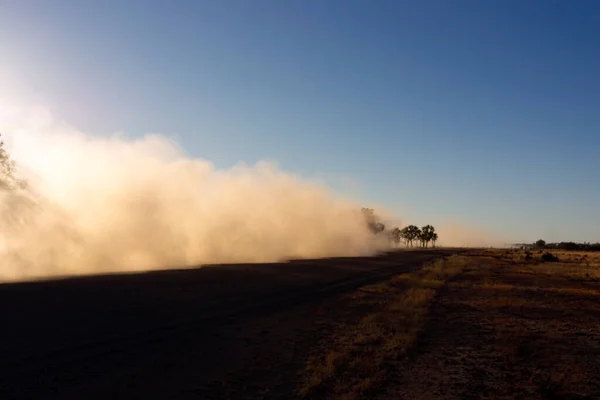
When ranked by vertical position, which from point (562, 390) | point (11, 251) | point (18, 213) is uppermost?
point (18, 213)

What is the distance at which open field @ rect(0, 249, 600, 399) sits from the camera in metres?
11.6

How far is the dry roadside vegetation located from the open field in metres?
0.06

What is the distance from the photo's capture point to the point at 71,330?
17.3 meters

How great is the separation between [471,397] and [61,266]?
3808cm

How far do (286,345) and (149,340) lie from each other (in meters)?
4.51

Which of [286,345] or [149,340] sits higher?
[149,340]

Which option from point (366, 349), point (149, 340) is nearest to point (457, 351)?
point (366, 349)

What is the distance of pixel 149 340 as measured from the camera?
53.2ft

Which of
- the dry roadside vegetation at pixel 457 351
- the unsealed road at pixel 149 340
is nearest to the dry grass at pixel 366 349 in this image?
the dry roadside vegetation at pixel 457 351

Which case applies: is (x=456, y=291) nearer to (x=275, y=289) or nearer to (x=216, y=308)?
(x=275, y=289)

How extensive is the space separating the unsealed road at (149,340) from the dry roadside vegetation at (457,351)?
4.66 feet

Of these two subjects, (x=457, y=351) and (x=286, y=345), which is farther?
(x=286, y=345)

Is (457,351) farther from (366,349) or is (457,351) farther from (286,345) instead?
(286,345)

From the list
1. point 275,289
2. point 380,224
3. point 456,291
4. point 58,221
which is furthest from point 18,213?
point 380,224
